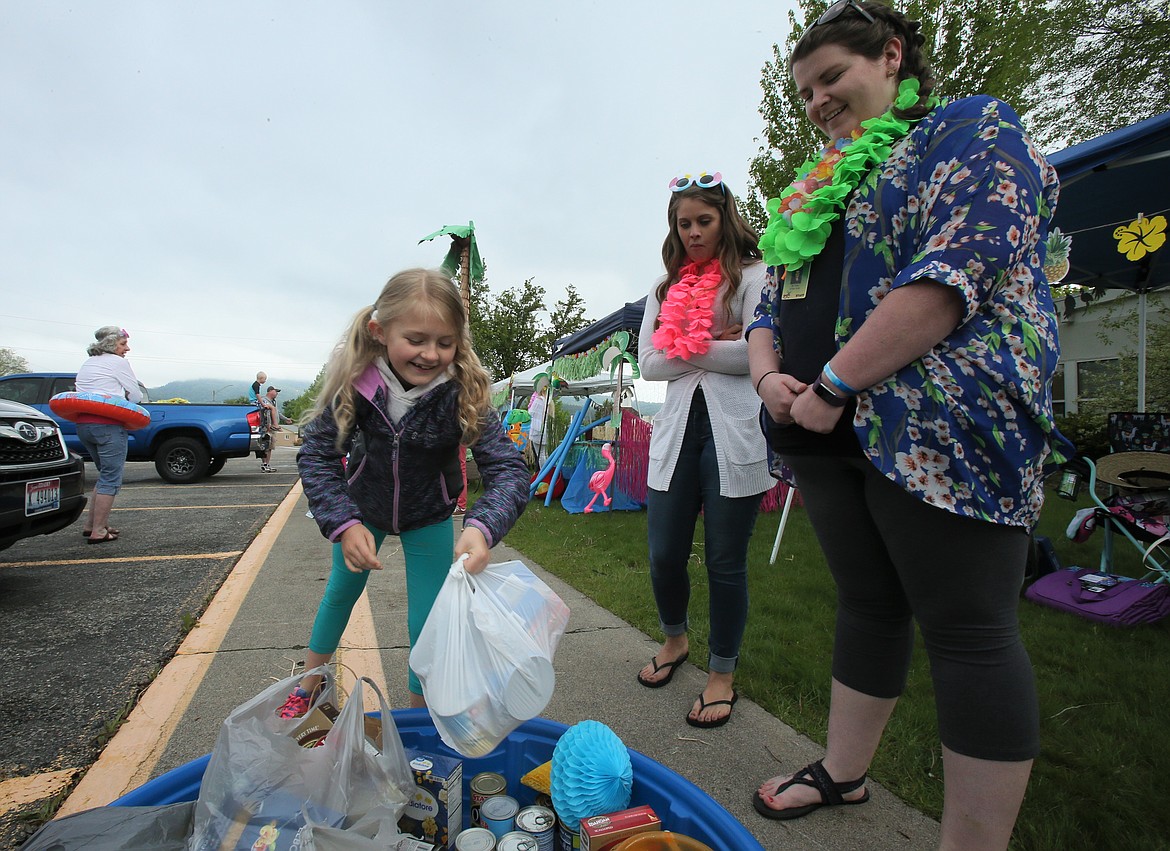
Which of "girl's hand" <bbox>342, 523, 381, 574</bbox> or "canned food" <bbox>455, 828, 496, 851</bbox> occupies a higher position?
"girl's hand" <bbox>342, 523, 381, 574</bbox>

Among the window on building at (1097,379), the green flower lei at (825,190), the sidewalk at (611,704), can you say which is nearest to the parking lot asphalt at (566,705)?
the sidewalk at (611,704)

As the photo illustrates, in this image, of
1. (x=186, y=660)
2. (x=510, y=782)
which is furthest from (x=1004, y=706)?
(x=186, y=660)

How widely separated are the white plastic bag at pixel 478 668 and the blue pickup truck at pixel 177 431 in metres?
9.78

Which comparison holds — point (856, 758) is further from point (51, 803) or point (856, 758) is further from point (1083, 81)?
point (1083, 81)

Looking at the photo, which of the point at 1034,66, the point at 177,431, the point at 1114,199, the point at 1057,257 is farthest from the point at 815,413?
the point at 1034,66

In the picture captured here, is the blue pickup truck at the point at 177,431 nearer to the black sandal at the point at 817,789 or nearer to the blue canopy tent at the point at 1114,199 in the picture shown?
the black sandal at the point at 817,789

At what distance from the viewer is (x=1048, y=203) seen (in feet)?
Result: 3.88

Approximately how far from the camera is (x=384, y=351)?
1903 millimetres

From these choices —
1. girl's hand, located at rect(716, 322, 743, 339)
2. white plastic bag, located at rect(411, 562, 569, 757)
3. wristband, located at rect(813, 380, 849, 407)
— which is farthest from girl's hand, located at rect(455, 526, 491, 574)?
girl's hand, located at rect(716, 322, 743, 339)

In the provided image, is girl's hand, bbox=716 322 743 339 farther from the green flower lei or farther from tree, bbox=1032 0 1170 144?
tree, bbox=1032 0 1170 144

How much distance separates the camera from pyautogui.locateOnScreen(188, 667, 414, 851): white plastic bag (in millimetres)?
1239

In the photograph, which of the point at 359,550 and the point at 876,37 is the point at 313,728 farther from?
the point at 876,37

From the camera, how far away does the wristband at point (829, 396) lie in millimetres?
1216

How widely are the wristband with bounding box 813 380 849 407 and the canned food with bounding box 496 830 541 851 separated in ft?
3.72
